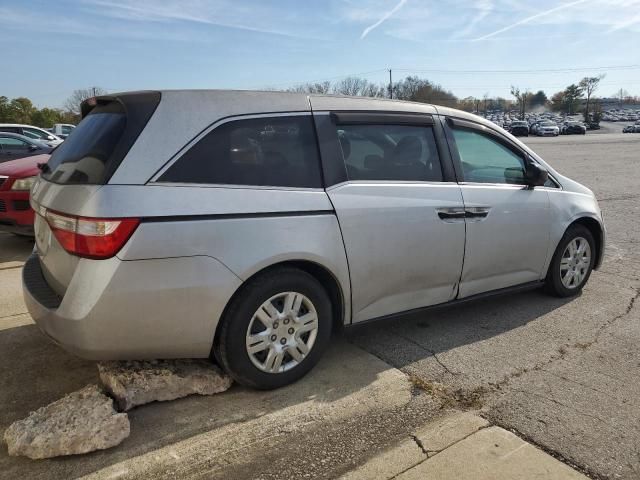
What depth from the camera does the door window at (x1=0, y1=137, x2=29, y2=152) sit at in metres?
10.5

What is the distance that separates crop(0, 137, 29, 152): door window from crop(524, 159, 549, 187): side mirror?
404 inches

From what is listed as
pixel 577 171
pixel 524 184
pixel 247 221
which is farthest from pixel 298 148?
pixel 577 171

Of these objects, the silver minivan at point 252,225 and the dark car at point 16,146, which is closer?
the silver minivan at point 252,225

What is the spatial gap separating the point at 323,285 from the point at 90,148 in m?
1.60

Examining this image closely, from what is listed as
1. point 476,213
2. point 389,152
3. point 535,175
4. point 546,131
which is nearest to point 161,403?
point 389,152

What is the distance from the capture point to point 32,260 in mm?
3316

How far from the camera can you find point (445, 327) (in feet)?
13.5

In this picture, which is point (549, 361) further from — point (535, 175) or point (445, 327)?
point (535, 175)

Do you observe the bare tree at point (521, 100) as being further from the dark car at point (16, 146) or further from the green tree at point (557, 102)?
the dark car at point (16, 146)

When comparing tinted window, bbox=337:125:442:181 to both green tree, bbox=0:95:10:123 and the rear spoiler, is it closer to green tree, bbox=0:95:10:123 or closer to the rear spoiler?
the rear spoiler

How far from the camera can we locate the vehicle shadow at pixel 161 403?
247 centimetres

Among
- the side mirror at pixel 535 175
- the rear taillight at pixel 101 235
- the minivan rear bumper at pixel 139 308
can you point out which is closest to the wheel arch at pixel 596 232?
the side mirror at pixel 535 175

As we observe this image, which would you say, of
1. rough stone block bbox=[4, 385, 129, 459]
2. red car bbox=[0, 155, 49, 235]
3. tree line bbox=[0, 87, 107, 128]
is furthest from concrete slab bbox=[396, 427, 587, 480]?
tree line bbox=[0, 87, 107, 128]

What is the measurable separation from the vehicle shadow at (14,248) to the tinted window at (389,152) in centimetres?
457
